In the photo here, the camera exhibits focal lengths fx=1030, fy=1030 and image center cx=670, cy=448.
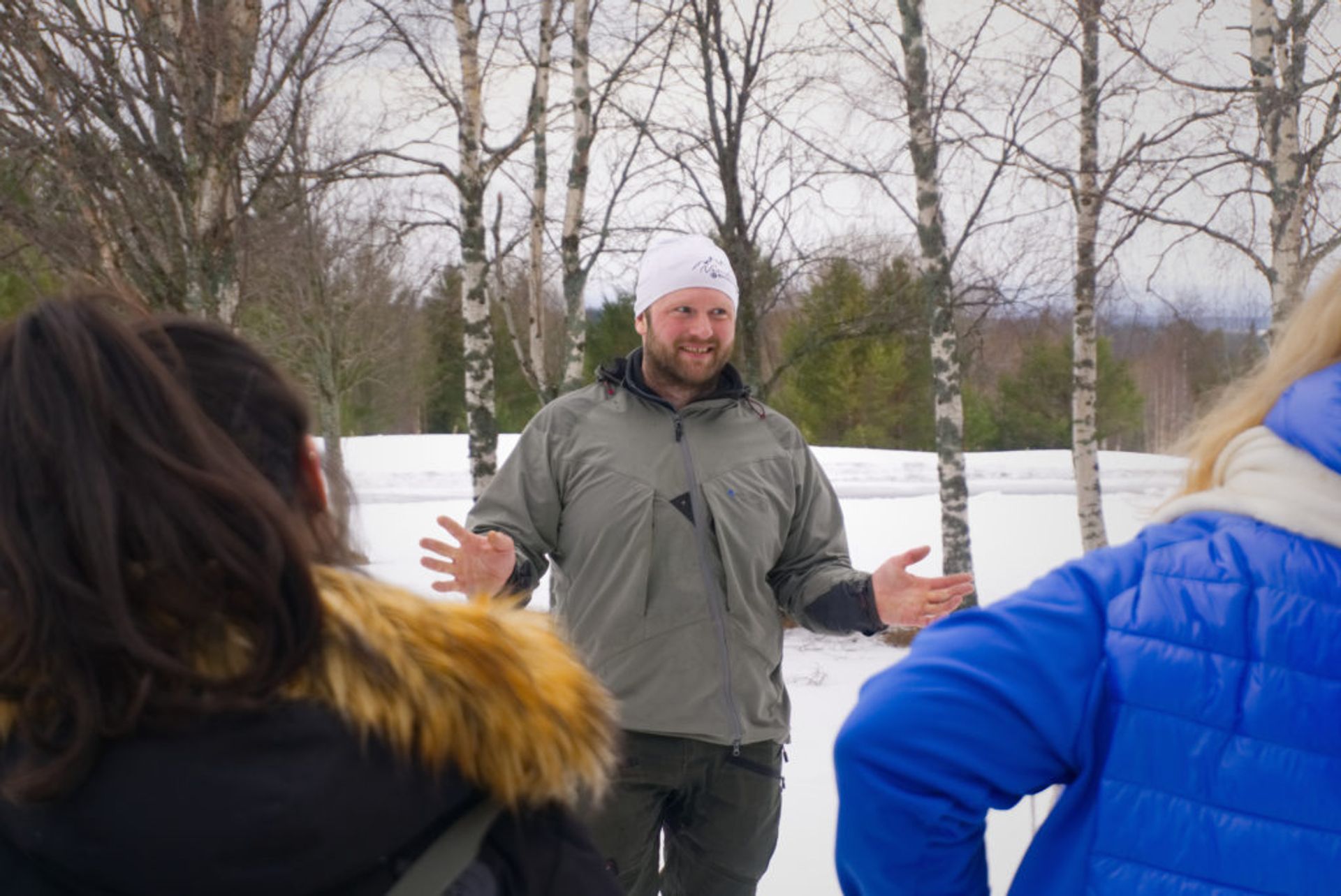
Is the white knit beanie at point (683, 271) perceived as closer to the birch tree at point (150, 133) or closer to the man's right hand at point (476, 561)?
the man's right hand at point (476, 561)

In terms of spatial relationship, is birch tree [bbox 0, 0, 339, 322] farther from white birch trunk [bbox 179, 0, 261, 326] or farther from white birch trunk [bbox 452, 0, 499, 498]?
white birch trunk [bbox 452, 0, 499, 498]

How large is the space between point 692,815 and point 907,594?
2.62ft

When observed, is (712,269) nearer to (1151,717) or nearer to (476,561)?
(476,561)

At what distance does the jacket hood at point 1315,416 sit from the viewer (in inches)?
37.0

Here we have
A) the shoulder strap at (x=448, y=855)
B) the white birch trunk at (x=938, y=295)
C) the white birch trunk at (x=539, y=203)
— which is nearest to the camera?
the shoulder strap at (x=448, y=855)

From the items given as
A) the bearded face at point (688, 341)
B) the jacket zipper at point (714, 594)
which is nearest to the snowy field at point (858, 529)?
the jacket zipper at point (714, 594)

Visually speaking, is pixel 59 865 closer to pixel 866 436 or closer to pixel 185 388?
pixel 185 388

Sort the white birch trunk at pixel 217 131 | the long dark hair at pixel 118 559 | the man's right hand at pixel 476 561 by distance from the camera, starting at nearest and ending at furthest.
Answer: the long dark hair at pixel 118 559 < the man's right hand at pixel 476 561 < the white birch trunk at pixel 217 131

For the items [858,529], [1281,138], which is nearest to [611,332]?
[858,529]

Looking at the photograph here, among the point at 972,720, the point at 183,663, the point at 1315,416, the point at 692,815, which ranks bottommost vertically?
the point at 692,815

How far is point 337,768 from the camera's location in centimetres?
91

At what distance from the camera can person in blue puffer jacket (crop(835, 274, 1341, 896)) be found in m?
0.95

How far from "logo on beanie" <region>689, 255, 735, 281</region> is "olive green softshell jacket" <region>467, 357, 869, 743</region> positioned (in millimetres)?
354

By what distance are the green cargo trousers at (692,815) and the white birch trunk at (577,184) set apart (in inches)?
282
